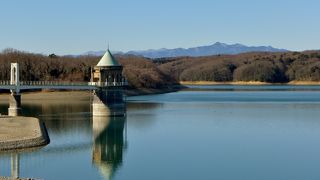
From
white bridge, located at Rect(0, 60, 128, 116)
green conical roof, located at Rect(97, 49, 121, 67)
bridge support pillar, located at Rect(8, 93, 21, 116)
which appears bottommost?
bridge support pillar, located at Rect(8, 93, 21, 116)

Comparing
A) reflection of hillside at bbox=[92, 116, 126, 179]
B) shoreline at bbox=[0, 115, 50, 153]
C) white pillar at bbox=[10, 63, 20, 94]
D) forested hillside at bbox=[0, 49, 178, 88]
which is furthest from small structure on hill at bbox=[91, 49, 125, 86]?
forested hillside at bbox=[0, 49, 178, 88]

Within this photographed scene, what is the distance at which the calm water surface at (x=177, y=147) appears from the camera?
34.7 meters

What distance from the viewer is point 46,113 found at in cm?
7269

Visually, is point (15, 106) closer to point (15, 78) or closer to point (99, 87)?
point (15, 78)

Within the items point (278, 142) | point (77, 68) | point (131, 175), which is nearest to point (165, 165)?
point (131, 175)

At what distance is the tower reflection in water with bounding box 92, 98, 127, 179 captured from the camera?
124ft

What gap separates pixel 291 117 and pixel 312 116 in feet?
10.4

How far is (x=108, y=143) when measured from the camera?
4975 cm

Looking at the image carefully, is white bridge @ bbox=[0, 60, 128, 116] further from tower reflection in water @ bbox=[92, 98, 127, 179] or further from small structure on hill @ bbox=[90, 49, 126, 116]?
tower reflection in water @ bbox=[92, 98, 127, 179]

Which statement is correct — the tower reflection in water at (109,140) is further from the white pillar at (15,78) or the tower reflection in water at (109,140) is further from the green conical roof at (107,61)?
the white pillar at (15,78)

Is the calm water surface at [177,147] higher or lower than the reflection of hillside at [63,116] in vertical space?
lower

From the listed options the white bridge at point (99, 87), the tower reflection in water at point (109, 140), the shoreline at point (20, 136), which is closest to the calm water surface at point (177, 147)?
the tower reflection in water at point (109, 140)

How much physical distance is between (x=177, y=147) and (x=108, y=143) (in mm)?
7173

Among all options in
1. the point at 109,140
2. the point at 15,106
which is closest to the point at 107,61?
the point at 15,106
